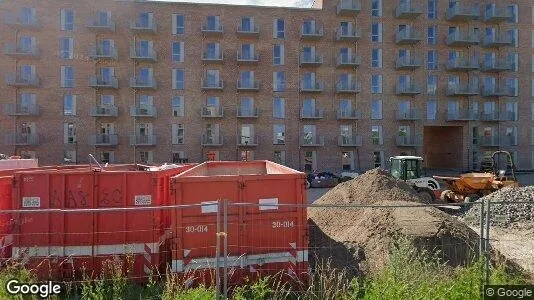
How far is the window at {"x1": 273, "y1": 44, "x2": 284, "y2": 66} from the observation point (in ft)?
129

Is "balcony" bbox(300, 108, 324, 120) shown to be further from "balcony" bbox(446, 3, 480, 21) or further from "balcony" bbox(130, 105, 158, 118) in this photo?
"balcony" bbox(446, 3, 480, 21)

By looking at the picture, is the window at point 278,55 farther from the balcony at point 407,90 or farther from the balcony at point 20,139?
the balcony at point 20,139

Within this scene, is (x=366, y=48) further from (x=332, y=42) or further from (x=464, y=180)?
(x=464, y=180)

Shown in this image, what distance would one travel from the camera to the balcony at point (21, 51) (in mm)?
34500

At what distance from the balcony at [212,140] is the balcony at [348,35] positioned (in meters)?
17.6

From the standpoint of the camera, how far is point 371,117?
40.4 meters

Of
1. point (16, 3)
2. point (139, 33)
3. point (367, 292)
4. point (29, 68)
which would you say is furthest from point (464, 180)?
point (16, 3)

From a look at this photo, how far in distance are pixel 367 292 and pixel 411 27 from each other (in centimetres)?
4295

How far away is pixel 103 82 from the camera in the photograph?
35969 millimetres

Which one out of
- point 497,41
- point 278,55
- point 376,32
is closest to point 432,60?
point 376,32

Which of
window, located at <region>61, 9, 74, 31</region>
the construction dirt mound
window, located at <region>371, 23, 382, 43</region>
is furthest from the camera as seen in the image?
window, located at <region>371, 23, 382, 43</region>

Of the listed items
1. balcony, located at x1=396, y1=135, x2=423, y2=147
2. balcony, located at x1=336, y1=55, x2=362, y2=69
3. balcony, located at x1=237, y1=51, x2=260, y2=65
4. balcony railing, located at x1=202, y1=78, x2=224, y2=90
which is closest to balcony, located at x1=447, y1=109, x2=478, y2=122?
balcony, located at x1=396, y1=135, x2=423, y2=147

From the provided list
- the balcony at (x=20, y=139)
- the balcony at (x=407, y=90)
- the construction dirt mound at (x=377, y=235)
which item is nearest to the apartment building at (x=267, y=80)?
the balcony at (x=20, y=139)

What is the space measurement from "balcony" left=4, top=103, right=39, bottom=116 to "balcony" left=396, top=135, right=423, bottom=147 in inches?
1549
